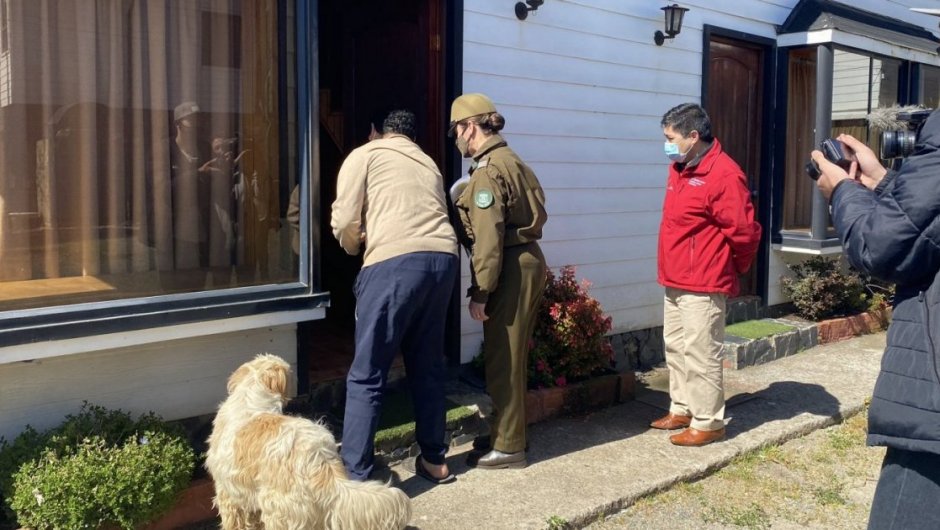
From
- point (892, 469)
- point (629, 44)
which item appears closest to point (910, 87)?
point (629, 44)

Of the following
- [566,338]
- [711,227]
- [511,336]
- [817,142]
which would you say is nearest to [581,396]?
[566,338]

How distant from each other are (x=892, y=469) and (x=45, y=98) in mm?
3753

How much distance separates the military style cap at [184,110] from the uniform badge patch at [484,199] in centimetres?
153

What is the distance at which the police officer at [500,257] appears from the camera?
401 centimetres

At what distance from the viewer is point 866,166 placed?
259 centimetres

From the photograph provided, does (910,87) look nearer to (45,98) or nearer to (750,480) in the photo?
(750,480)

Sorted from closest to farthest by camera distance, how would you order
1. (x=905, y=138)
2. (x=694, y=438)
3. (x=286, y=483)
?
1. (x=905, y=138)
2. (x=286, y=483)
3. (x=694, y=438)

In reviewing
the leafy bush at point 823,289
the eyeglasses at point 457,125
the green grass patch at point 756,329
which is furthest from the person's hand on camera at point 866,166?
the leafy bush at point 823,289

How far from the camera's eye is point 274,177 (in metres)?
4.32

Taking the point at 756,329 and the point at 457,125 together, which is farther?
the point at 756,329

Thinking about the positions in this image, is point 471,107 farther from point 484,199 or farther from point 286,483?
point 286,483

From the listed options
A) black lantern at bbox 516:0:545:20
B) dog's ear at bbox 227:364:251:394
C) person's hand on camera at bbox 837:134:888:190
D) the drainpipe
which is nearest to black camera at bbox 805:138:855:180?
person's hand on camera at bbox 837:134:888:190

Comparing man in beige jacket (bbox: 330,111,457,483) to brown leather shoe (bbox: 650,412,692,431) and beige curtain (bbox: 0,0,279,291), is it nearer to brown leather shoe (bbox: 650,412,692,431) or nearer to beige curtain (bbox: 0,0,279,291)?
beige curtain (bbox: 0,0,279,291)

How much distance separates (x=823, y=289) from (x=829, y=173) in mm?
5559
